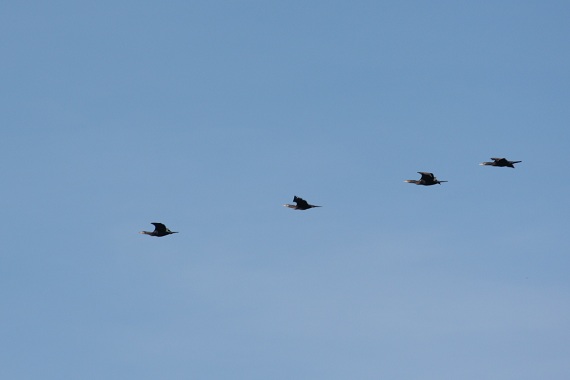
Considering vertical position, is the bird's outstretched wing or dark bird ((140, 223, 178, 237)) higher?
the bird's outstretched wing

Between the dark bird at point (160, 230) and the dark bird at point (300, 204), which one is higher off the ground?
the dark bird at point (300, 204)

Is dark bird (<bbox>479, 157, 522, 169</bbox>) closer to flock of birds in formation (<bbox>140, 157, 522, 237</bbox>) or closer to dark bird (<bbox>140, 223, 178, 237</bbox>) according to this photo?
flock of birds in formation (<bbox>140, 157, 522, 237</bbox>)

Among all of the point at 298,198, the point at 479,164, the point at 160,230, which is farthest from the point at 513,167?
the point at 160,230

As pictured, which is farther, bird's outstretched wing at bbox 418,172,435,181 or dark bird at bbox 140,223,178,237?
bird's outstretched wing at bbox 418,172,435,181

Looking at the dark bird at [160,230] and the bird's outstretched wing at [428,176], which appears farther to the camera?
the bird's outstretched wing at [428,176]

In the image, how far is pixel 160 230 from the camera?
12150cm

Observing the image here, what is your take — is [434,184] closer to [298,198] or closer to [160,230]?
[298,198]

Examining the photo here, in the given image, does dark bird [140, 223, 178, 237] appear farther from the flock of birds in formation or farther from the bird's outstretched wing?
the bird's outstretched wing

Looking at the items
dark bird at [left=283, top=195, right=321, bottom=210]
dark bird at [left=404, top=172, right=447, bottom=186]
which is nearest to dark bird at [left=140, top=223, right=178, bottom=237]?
dark bird at [left=283, top=195, right=321, bottom=210]

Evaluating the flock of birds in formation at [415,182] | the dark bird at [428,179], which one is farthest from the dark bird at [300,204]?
the dark bird at [428,179]

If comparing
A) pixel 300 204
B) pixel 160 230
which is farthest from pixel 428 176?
pixel 160 230

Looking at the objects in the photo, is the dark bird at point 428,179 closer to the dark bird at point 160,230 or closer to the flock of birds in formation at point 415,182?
the flock of birds in formation at point 415,182

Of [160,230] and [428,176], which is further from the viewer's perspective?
[428,176]

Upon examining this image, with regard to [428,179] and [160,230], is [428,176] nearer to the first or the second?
[428,179]
